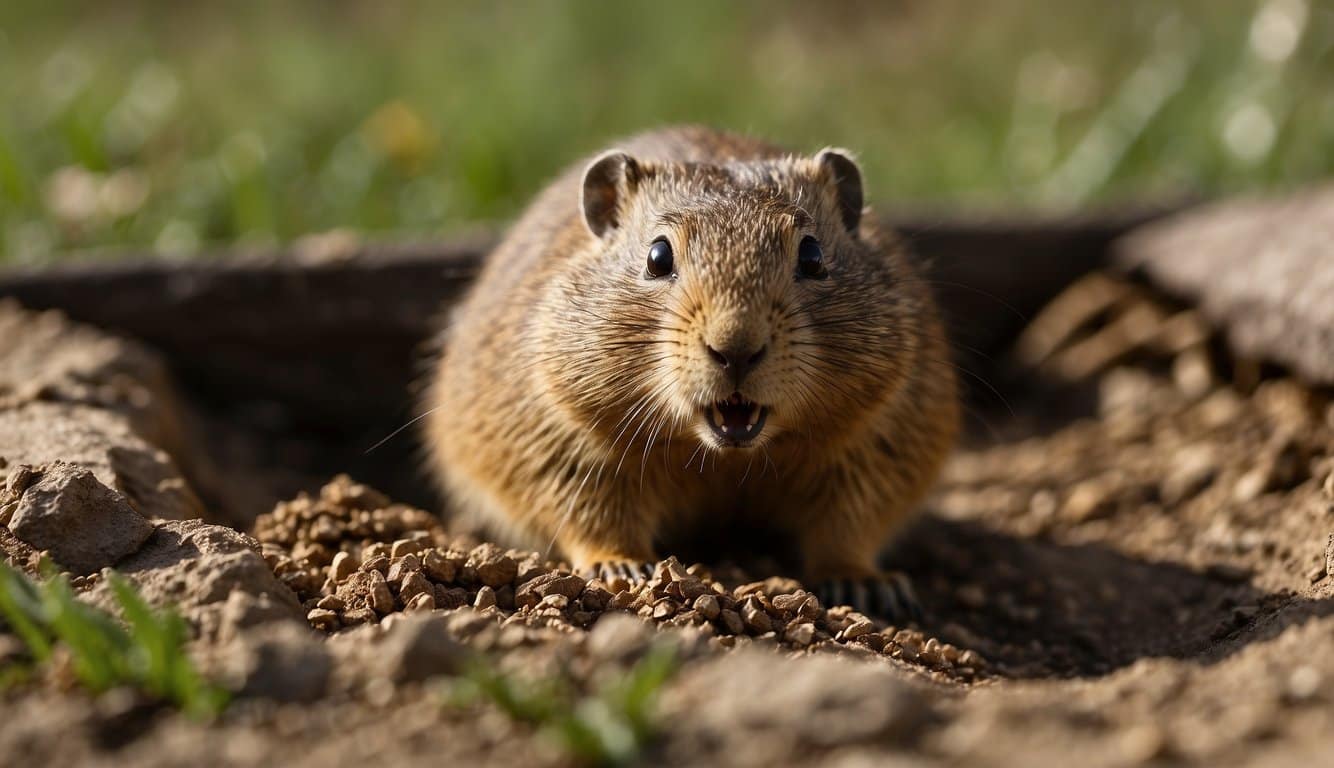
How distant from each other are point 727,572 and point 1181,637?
4.47 feet

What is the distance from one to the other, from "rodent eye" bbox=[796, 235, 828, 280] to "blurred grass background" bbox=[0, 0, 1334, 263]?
10.0ft

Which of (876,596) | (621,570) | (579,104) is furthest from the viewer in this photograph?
(579,104)

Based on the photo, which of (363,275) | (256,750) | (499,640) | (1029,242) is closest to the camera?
(256,750)

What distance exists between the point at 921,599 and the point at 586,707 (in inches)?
104

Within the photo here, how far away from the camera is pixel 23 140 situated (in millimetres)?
7230

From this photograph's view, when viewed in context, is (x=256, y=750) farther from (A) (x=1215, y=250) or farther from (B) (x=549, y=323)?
(A) (x=1215, y=250)

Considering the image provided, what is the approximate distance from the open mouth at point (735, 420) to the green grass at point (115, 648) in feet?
5.08

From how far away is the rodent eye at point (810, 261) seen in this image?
163 inches

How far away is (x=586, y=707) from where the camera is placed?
2.46m

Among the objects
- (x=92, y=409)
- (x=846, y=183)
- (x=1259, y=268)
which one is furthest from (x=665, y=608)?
(x=1259, y=268)

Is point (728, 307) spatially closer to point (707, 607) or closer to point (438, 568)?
point (707, 607)

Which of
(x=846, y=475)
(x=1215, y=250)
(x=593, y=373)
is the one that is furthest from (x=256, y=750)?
(x=1215, y=250)

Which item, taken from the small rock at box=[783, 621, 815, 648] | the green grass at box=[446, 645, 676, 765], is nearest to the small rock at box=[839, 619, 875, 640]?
the small rock at box=[783, 621, 815, 648]

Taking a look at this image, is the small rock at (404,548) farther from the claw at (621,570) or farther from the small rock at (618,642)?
the small rock at (618,642)
